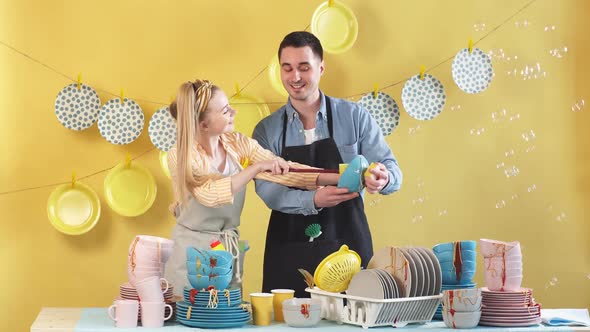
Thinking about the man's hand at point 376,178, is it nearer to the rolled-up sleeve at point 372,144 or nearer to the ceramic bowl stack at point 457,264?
the ceramic bowl stack at point 457,264

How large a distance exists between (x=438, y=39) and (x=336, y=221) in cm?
141

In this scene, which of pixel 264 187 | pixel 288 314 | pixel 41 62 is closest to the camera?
pixel 288 314

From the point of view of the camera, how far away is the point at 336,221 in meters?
3.33

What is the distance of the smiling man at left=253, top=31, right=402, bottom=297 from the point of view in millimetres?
3221

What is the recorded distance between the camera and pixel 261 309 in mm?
2340

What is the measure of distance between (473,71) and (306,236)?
137cm

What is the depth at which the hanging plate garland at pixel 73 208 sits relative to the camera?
398 centimetres

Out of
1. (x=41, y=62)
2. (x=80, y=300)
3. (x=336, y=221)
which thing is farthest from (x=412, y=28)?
(x=80, y=300)

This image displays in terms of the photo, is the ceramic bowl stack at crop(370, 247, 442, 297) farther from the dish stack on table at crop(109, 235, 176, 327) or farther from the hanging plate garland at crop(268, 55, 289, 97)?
the hanging plate garland at crop(268, 55, 289, 97)

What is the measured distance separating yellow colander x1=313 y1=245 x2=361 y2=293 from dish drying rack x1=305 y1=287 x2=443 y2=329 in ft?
0.09

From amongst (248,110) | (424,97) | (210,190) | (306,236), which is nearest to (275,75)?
(248,110)

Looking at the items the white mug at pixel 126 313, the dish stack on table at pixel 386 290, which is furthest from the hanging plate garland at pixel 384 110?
the white mug at pixel 126 313

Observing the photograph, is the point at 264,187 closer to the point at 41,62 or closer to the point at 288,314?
the point at 288,314

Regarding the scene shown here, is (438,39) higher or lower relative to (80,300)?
higher
